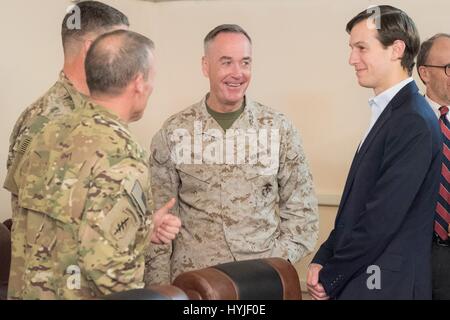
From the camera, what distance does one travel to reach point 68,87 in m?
2.82

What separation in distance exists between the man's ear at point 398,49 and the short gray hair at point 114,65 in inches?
36.4

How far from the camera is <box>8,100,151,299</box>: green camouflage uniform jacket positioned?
2090 mm

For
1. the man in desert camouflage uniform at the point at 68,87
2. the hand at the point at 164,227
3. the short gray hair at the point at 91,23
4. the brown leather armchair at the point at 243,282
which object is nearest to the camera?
the brown leather armchair at the point at 243,282

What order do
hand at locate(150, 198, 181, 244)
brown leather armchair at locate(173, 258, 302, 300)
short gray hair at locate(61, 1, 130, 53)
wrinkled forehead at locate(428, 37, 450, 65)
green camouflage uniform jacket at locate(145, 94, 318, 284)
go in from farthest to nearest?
wrinkled forehead at locate(428, 37, 450, 65), green camouflage uniform jacket at locate(145, 94, 318, 284), short gray hair at locate(61, 1, 130, 53), hand at locate(150, 198, 181, 244), brown leather armchair at locate(173, 258, 302, 300)

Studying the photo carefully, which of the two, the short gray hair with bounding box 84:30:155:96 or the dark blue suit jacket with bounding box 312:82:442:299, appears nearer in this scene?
the short gray hair with bounding box 84:30:155:96

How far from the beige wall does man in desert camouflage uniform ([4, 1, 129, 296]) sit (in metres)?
→ 1.47

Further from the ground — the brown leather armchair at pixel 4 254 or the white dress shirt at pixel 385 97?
the white dress shirt at pixel 385 97

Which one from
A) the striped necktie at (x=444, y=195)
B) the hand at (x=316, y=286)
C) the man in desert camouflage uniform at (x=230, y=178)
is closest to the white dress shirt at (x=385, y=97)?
the striped necktie at (x=444, y=195)

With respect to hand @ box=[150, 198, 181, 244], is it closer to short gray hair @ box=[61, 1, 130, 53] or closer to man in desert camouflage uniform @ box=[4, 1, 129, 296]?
man in desert camouflage uniform @ box=[4, 1, 129, 296]

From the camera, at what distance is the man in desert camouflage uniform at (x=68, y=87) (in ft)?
8.95

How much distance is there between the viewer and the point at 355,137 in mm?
4820

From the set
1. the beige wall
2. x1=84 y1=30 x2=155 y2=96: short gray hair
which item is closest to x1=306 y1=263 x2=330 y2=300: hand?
x1=84 y1=30 x2=155 y2=96: short gray hair

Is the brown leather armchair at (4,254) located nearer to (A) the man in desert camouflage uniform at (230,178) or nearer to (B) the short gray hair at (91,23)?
(A) the man in desert camouflage uniform at (230,178)

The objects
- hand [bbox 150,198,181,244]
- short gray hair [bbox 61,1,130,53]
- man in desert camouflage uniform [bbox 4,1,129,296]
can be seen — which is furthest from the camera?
short gray hair [bbox 61,1,130,53]
